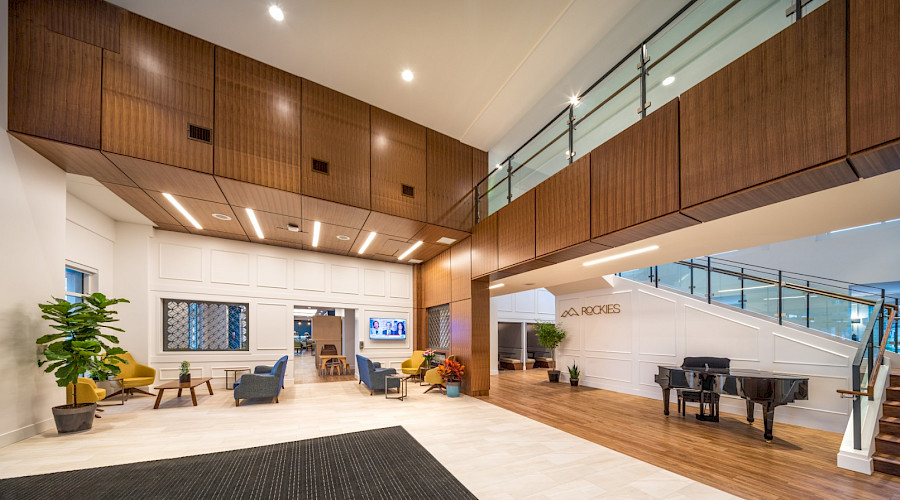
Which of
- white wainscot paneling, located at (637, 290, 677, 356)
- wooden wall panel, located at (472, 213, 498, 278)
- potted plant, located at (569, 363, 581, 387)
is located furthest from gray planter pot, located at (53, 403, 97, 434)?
white wainscot paneling, located at (637, 290, 677, 356)

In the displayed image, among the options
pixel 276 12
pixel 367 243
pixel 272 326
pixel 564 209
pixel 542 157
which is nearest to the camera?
pixel 276 12

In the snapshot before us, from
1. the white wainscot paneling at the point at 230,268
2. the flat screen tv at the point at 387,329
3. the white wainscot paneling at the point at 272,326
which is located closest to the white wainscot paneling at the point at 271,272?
the white wainscot paneling at the point at 230,268

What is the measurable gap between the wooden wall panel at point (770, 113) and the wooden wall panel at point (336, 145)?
5.33m

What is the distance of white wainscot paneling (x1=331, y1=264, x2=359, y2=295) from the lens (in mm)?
10791

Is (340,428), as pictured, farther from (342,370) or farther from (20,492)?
(342,370)

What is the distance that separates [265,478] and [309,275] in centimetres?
728

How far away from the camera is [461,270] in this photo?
899 cm

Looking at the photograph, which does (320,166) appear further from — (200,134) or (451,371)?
(451,371)

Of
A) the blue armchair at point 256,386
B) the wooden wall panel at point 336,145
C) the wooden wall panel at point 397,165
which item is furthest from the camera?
the wooden wall panel at point 397,165

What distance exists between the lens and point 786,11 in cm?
303

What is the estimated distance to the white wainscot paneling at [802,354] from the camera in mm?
5777

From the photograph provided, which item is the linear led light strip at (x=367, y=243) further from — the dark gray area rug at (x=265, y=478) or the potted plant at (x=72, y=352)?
the dark gray area rug at (x=265, y=478)

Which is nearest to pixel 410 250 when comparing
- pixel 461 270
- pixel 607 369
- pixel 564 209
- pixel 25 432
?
pixel 461 270

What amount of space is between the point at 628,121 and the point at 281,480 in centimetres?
573
